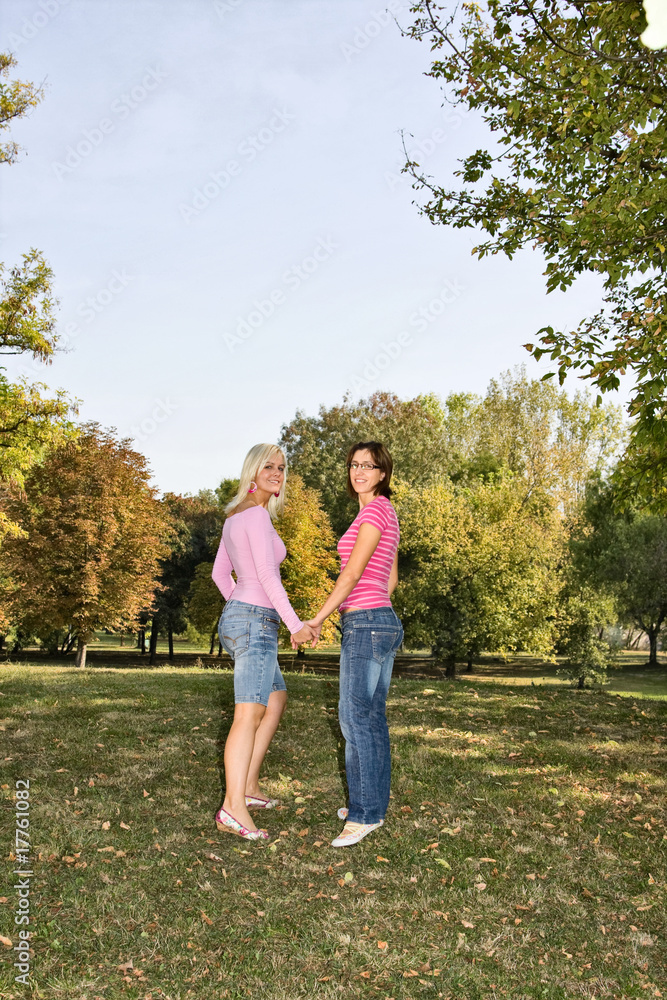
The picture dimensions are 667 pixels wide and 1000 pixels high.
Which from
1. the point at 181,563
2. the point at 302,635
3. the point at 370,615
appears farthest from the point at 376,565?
the point at 181,563

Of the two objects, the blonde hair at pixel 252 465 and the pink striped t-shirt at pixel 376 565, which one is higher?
the blonde hair at pixel 252 465

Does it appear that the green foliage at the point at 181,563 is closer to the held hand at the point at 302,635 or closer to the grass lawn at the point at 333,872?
the grass lawn at the point at 333,872

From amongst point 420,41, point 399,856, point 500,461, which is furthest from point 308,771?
point 500,461

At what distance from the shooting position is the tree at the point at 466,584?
26672 mm

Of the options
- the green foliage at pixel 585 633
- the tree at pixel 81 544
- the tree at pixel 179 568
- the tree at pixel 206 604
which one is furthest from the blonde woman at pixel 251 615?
the tree at pixel 179 568

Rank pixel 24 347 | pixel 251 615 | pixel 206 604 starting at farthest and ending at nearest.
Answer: pixel 206 604
pixel 24 347
pixel 251 615

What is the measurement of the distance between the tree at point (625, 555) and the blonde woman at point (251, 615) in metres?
34.0

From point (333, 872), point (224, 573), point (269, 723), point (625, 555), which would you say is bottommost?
point (333, 872)

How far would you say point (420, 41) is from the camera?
460 inches

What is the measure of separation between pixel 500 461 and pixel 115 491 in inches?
932

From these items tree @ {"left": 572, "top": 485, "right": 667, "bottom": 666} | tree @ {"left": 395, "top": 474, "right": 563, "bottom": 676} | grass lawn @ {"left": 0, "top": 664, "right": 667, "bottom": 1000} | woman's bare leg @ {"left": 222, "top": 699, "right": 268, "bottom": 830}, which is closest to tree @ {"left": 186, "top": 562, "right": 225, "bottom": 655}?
tree @ {"left": 395, "top": 474, "right": 563, "bottom": 676}

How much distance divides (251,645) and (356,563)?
114 cm

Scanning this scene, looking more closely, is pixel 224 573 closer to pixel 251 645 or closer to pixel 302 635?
pixel 251 645

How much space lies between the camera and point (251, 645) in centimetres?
575
